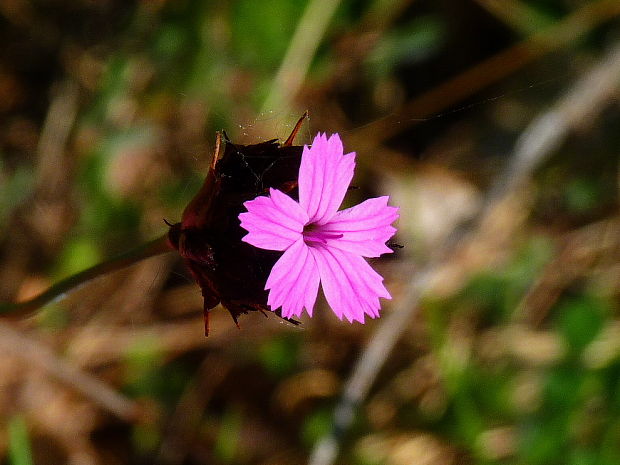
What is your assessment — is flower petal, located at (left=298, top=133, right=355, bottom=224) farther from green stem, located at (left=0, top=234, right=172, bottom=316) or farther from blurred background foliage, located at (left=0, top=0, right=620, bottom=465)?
blurred background foliage, located at (left=0, top=0, right=620, bottom=465)

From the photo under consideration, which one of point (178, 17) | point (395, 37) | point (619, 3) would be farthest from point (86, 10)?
point (619, 3)

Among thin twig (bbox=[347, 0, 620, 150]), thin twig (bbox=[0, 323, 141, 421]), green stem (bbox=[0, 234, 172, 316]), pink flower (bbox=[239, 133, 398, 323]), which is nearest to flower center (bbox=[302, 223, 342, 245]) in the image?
pink flower (bbox=[239, 133, 398, 323])

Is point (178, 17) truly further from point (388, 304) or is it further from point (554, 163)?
point (554, 163)

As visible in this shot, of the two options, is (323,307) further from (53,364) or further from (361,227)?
(361,227)

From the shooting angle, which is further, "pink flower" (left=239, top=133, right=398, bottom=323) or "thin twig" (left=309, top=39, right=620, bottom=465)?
"thin twig" (left=309, top=39, right=620, bottom=465)

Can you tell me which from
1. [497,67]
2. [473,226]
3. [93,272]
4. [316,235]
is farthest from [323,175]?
[497,67]
